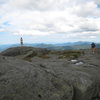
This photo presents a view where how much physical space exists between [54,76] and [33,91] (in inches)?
151

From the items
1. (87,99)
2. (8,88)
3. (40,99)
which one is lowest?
(87,99)

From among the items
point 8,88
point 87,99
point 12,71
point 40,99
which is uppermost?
point 12,71

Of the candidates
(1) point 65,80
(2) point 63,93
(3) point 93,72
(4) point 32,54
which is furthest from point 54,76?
(4) point 32,54

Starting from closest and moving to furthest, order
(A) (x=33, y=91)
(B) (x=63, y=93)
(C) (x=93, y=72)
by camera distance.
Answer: (A) (x=33, y=91)
(B) (x=63, y=93)
(C) (x=93, y=72)

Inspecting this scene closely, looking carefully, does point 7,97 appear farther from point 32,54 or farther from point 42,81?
point 32,54

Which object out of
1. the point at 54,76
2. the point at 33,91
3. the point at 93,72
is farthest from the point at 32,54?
the point at 33,91

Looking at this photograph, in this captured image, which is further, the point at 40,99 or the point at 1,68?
the point at 1,68

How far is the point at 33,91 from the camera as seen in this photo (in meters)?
13.4

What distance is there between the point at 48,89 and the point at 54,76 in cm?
268

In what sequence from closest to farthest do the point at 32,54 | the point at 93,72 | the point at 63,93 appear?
1. the point at 63,93
2. the point at 93,72
3. the point at 32,54

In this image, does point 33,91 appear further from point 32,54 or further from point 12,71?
point 32,54

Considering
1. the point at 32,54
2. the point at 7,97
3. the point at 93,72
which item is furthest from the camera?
the point at 32,54

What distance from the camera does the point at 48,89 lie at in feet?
46.3

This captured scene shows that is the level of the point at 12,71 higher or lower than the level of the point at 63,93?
higher
